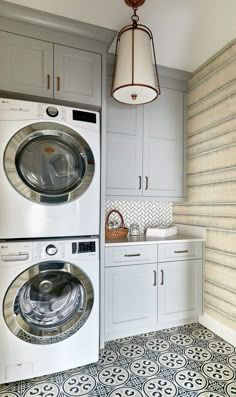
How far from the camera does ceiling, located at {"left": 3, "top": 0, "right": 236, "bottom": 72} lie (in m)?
1.69

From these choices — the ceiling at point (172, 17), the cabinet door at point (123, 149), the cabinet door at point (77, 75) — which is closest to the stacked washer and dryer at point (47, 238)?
the cabinet door at point (77, 75)

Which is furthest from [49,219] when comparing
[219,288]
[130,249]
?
[219,288]

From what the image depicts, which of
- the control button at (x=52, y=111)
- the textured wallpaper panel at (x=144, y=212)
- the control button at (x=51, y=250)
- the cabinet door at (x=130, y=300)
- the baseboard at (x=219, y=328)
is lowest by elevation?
the baseboard at (x=219, y=328)

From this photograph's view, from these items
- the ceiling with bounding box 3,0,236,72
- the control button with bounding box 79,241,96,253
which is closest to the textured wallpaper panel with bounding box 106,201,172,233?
the control button with bounding box 79,241,96,253

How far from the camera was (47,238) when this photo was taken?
1671 millimetres

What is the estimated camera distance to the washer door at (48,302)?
1.57 meters

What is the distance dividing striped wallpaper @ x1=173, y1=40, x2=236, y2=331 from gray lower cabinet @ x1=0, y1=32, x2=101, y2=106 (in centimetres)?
113

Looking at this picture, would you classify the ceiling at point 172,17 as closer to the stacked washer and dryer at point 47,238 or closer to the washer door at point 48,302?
the stacked washer and dryer at point 47,238

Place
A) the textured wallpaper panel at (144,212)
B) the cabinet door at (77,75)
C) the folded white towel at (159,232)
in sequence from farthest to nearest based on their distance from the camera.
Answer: the textured wallpaper panel at (144,212)
the folded white towel at (159,232)
the cabinet door at (77,75)

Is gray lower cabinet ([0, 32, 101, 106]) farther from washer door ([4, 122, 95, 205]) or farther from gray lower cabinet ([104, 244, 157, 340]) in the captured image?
gray lower cabinet ([104, 244, 157, 340])

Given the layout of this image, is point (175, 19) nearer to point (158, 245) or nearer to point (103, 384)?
point (158, 245)

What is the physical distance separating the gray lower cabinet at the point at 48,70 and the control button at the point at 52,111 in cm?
20

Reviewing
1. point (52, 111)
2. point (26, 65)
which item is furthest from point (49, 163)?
point (26, 65)

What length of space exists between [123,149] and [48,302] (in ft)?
4.80
